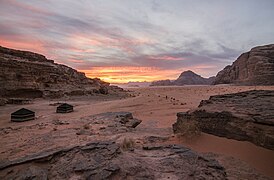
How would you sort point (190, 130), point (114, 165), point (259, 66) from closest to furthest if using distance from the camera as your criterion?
1. point (114, 165)
2. point (190, 130)
3. point (259, 66)

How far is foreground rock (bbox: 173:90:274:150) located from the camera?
5273 millimetres

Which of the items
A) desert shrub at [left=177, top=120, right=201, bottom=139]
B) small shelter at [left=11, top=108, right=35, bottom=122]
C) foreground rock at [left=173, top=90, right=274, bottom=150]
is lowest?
small shelter at [left=11, top=108, right=35, bottom=122]

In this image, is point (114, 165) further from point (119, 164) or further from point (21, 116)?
point (21, 116)

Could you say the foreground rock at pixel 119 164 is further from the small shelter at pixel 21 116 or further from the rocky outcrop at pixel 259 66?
the rocky outcrop at pixel 259 66

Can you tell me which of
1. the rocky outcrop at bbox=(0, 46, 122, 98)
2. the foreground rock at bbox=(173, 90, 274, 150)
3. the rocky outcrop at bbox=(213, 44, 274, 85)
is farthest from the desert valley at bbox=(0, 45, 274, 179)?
the rocky outcrop at bbox=(213, 44, 274, 85)

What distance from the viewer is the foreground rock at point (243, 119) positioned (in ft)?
17.3

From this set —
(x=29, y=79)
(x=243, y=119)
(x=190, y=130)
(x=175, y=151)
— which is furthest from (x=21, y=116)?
(x=29, y=79)

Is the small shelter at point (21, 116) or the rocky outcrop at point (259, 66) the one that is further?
the rocky outcrop at point (259, 66)

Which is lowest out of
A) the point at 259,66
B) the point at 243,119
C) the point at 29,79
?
the point at 243,119

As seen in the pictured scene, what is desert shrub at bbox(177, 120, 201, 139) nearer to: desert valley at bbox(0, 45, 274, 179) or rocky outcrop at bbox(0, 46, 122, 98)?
desert valley at bbox(0, 45, 274, 179)

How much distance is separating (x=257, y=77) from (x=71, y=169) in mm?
64749

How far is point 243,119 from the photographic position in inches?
230

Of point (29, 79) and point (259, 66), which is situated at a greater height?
point (259, 66)

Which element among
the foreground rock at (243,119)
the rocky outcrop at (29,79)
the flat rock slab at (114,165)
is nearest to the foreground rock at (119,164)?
the flat rock slab at (114,165)
